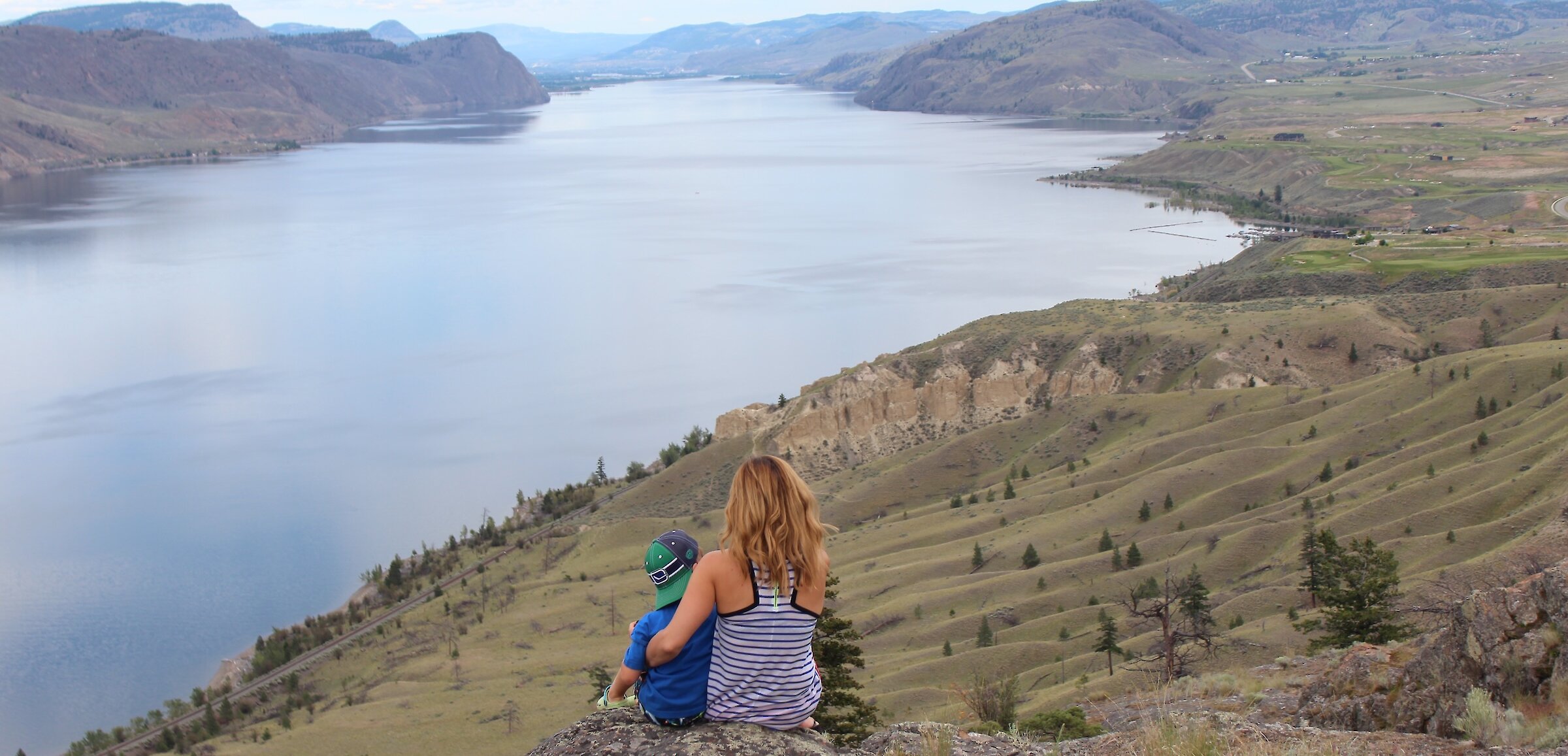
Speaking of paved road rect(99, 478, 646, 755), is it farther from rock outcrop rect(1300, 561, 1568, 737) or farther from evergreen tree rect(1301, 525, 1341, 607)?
rock outcrop rect(1300, 561, 1568, 737)

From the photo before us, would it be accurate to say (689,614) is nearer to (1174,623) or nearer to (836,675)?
(836,675)

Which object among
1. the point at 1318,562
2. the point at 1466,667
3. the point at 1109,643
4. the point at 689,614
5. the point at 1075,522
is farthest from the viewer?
the point at 1075,522

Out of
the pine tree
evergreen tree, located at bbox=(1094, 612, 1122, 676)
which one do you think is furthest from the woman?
the pine tree

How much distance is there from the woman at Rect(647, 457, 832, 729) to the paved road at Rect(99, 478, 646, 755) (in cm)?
3082

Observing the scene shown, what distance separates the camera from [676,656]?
570 cm

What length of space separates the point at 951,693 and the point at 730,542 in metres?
16.0

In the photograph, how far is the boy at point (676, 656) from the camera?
572 centimetres

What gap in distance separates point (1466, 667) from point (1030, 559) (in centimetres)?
2062

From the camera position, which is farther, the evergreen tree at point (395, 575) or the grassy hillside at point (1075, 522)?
the evergreen tree at point (395, 575)

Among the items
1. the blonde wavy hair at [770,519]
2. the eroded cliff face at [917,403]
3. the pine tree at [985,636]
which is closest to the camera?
the blonde wavy hair at [770,519]

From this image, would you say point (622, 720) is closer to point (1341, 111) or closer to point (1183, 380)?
point (1183, 380)

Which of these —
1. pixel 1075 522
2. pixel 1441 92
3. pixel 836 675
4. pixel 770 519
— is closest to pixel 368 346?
pixel 1075 522

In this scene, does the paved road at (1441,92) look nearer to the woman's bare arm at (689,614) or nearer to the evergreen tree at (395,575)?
the evergreen tree at (395,575)

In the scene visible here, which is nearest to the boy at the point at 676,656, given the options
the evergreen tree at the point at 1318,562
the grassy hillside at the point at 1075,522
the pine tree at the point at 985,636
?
the grassy hillside at the point at 1075,522
